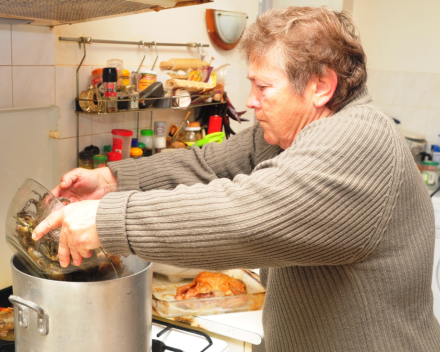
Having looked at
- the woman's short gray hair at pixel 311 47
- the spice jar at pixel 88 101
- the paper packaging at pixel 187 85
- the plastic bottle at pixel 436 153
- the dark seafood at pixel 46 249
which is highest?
the woman's short gray hair at pixel 311 47

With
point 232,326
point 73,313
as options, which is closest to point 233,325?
point 232,326

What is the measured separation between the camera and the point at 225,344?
1.21m

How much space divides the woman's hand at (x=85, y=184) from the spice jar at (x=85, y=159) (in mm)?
347

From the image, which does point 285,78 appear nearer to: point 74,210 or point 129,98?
point 74,210

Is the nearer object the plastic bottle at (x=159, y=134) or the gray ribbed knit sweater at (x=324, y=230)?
the gray ribbed knit sweater at (x=324, y=230)

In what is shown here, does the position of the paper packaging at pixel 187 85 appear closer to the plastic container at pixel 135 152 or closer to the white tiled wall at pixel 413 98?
the plastic container at pixel 135 152

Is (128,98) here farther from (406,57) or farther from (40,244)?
(406,57)

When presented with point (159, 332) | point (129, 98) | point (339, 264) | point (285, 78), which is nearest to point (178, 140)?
point (129, 98)

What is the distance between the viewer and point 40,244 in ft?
2.65

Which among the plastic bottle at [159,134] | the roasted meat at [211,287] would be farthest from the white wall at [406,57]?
the roasted meat at [211,287]

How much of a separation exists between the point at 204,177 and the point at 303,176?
566mm

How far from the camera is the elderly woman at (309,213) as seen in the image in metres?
0.71

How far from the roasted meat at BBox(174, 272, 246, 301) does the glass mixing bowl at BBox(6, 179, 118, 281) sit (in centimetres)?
47

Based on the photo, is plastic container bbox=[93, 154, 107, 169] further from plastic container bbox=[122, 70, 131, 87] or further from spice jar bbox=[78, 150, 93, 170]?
plastic container bbox=[122, 70, 131, 87]
